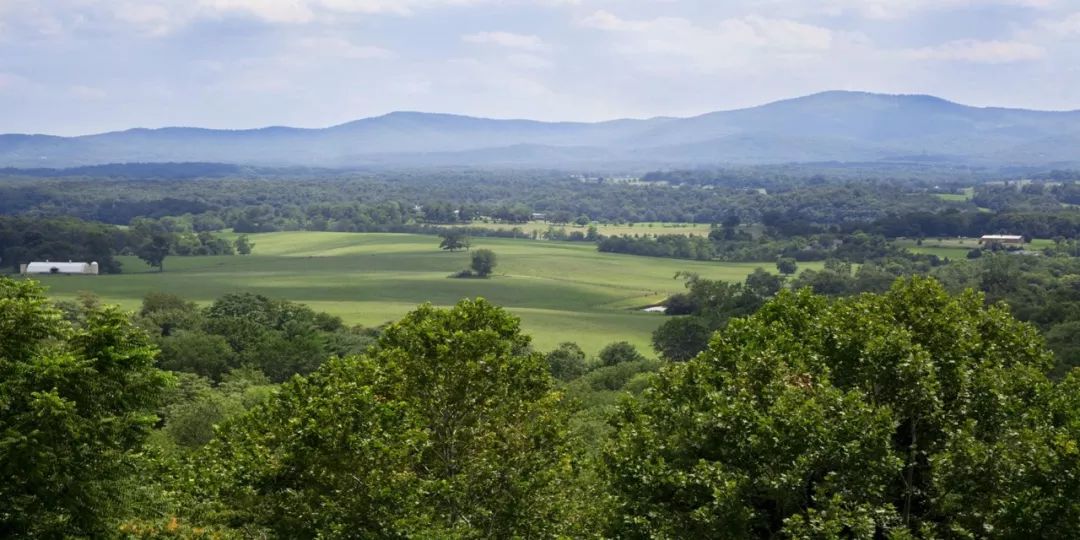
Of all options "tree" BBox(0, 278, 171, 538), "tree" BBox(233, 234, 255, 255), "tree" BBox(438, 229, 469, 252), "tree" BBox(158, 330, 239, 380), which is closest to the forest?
"tree" BBox(0, 278, 171, 538)

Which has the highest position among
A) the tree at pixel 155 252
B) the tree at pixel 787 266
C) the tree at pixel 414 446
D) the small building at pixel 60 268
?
the tree at pixel 414 446

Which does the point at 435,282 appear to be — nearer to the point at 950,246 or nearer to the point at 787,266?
Result: the point at 787,266

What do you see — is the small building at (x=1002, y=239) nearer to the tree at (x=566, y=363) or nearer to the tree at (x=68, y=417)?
the tree at (x=566, y=363)

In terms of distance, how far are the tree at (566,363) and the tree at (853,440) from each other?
55.8 m

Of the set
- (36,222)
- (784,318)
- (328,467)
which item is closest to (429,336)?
(328,467)

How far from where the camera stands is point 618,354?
89062mm

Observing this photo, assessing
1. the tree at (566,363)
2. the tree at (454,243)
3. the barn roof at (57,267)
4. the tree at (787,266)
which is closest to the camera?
the tree at (566,363)

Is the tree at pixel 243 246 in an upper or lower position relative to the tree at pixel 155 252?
lower

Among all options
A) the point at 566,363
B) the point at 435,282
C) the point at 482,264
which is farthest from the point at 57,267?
the point at 566,363

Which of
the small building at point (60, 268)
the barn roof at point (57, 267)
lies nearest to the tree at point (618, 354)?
the small building at point (60, 268)

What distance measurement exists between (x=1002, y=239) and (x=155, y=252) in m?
133

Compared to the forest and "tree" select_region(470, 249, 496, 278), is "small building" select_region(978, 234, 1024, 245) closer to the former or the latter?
"tree" select_region(470, 249, 496, 278)

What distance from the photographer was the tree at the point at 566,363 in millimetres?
84562

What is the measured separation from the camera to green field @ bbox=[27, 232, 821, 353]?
362 feet
